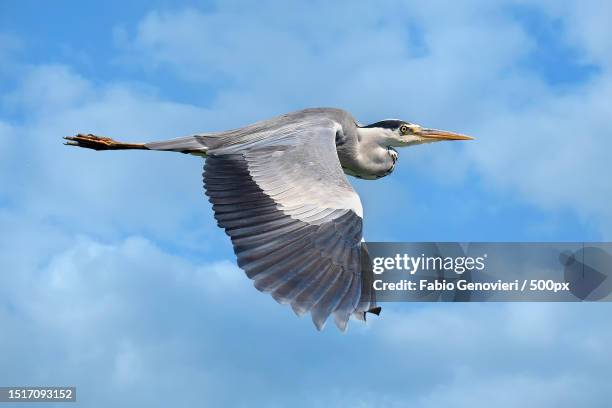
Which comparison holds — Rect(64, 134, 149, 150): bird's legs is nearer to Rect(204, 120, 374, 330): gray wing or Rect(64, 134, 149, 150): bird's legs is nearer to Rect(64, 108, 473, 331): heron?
Rect(64, 108, 473, 331): heron

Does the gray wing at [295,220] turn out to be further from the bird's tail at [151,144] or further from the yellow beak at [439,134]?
the yellow beak at [439,134]

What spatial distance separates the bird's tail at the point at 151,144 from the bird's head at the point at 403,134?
2.16 metres

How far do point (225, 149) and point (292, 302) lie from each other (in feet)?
10.3

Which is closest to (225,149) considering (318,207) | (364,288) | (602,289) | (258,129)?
(258,129)

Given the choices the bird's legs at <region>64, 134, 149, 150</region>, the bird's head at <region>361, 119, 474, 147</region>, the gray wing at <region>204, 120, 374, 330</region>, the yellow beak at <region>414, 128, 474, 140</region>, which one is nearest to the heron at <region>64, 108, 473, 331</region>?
the gray wing at <region>204, 120, 374, 330</region>

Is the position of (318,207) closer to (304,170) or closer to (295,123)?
(304,170)

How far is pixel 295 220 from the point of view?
8539mm

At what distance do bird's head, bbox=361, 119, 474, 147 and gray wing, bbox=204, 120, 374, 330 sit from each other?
2110 millimetres

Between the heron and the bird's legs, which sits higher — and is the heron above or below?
below

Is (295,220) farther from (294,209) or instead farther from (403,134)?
(403,134)

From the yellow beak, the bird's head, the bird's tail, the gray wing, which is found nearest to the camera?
the gray wing

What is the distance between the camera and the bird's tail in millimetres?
11062

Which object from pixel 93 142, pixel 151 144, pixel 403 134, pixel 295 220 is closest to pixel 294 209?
pixel 295 220

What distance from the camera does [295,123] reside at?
10727mm
